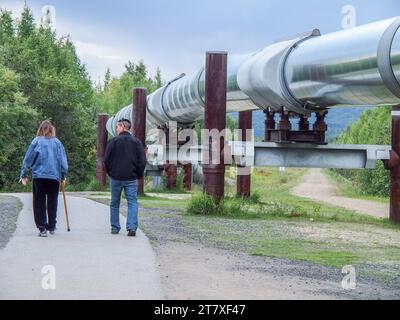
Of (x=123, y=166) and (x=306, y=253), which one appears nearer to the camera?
(x=306, y=253)

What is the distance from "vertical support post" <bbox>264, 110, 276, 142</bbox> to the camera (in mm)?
15366

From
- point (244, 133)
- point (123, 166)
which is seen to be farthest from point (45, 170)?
point (244, 133)

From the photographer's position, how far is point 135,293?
6.64m

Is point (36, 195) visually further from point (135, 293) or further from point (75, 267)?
point (135, 293)

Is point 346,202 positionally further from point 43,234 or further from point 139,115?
point 43,234

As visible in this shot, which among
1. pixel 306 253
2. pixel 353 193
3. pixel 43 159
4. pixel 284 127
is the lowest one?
pixel 353 193

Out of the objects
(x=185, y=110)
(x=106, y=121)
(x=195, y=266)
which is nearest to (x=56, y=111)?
(x=106, y=121)

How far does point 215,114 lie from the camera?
50.8 ft

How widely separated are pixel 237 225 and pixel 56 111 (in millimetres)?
33885

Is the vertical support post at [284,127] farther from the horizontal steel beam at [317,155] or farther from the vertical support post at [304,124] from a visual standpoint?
the vertical support post at [304,124]

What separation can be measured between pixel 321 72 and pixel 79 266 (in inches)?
217

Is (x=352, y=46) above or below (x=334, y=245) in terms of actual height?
above

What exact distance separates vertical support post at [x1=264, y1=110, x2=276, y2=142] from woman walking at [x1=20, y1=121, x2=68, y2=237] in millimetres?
5004

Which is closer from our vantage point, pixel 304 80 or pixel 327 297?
pixel 327 297
